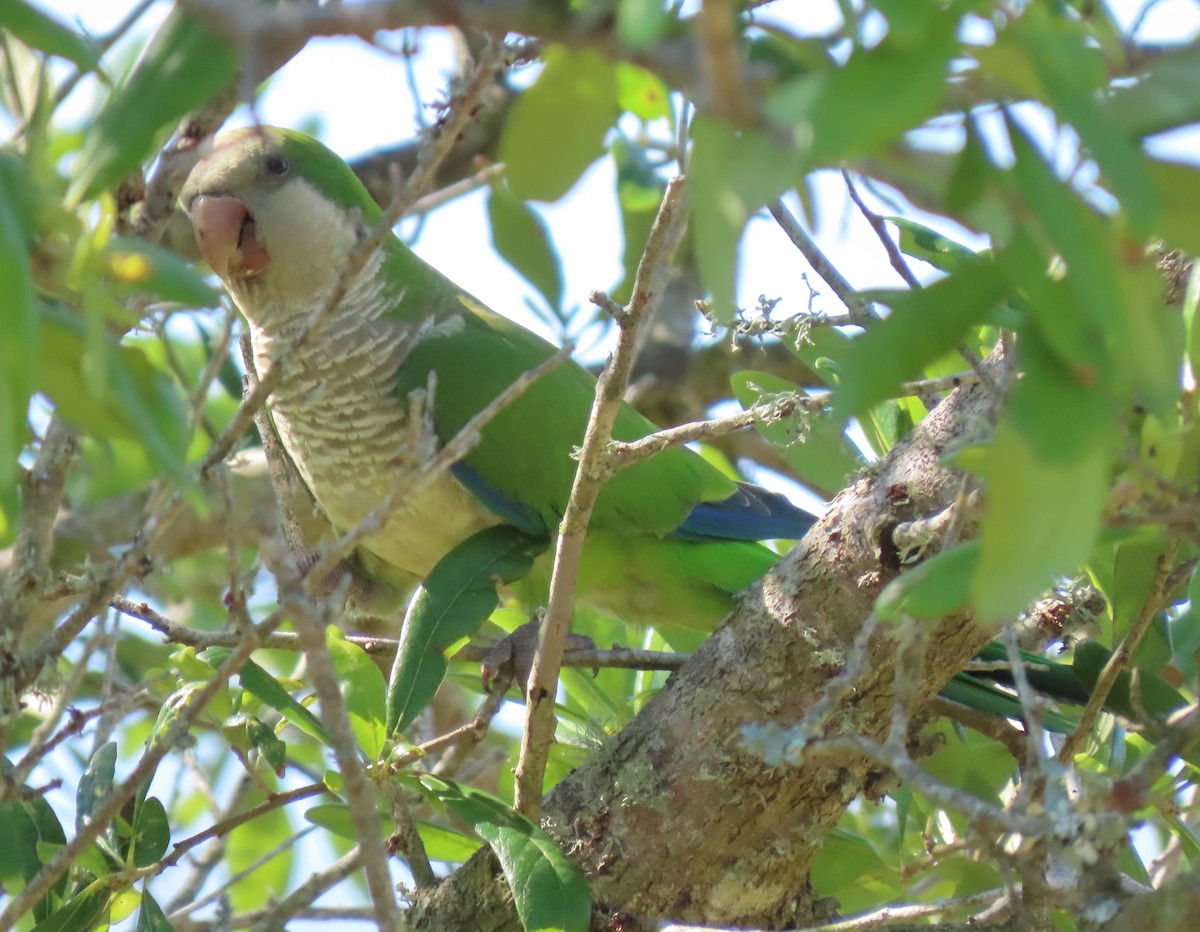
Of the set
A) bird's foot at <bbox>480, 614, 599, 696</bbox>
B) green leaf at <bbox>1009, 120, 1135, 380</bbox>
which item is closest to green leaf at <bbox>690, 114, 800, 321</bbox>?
green leaf at <bbox>1009, 120, 1135, 380</bbox>

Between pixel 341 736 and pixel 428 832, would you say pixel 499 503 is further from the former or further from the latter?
pixel 341 736

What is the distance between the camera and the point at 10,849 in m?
1.39

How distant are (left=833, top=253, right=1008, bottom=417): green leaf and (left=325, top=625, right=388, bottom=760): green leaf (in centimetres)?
99

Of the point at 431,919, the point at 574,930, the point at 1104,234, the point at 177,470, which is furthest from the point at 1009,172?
the point at 431,919

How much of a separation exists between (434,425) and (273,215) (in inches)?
20.5

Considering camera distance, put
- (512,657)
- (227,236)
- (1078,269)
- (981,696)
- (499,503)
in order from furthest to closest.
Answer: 1. (227,236)
2. (499,503)
3. (512,657)
4. (981,696)
5. (1078,269)

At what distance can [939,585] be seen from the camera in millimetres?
771

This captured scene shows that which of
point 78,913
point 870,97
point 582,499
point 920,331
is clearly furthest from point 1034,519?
point 78,913

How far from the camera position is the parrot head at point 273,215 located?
2.26 metres

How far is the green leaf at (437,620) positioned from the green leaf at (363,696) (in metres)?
0.02

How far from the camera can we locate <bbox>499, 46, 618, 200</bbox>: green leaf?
681mm

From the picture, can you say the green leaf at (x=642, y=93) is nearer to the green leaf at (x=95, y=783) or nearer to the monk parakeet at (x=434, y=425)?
the green leaf at (x=95, y=783)

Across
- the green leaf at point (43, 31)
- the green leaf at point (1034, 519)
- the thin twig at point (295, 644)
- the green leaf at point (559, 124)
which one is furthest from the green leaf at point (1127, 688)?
the green leaf at point (43, 31)

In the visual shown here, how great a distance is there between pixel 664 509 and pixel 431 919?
926 millimetres
